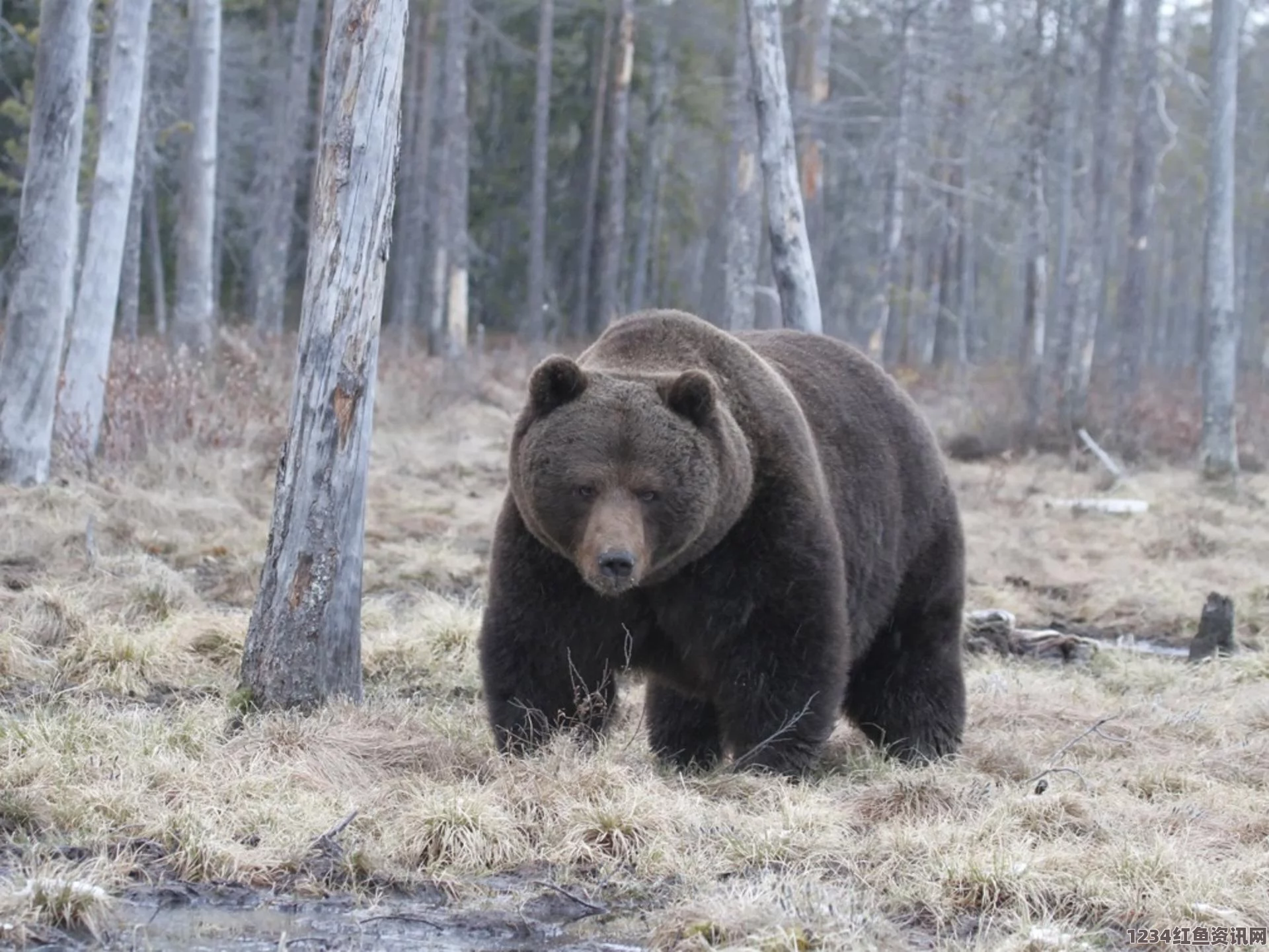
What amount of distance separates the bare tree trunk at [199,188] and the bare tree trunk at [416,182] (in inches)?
438

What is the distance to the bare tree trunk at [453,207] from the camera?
26359 mm

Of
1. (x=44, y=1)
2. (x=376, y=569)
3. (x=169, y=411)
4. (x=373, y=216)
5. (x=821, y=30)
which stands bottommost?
(x=376, y=569)

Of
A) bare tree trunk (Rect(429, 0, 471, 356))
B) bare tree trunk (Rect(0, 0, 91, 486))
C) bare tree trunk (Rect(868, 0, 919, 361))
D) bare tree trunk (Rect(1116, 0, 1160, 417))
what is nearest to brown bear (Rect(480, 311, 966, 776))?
bare tree trunk (Rect(0, 0, 91, 486))

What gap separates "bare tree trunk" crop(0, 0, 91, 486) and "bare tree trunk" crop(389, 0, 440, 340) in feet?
61.7

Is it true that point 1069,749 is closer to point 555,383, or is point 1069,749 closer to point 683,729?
point 683,729

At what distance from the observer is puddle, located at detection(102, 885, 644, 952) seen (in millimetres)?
3965

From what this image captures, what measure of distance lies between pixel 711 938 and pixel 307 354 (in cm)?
322

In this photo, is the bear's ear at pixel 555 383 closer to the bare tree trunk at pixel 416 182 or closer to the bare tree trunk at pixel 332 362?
the bare tree trunk at pixel 332 362

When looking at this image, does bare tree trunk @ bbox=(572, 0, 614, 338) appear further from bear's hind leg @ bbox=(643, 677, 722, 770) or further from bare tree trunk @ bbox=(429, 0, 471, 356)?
bear's hind leg @ bbox=(643, 677, 722, 770)

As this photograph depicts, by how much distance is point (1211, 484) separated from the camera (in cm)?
1730

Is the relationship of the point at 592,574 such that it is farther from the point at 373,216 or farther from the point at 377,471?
the point at 377,471

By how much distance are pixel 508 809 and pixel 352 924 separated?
0.89 metres

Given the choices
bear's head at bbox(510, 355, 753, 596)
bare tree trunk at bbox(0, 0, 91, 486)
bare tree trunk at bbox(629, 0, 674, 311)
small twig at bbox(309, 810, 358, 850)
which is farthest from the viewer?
bare tree trunk at bbox(629, 0, 674, 311)

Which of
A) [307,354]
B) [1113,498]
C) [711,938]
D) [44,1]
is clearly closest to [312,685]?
[307,354]
